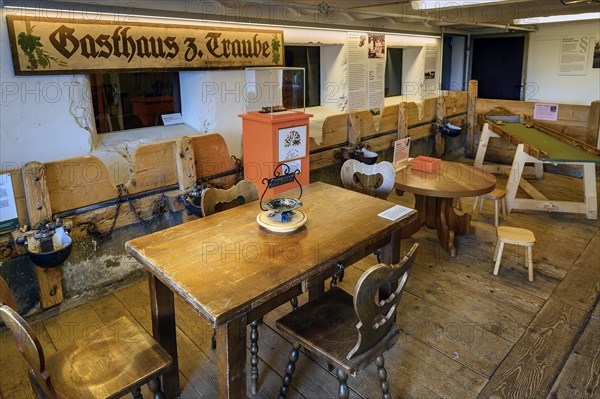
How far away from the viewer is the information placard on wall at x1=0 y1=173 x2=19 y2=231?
2.48 metres

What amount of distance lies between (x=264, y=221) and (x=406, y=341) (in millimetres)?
1121

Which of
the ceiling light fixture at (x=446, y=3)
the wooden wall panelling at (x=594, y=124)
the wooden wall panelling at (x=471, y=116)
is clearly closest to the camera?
the ceiling light fixture at (x=446, y=3)

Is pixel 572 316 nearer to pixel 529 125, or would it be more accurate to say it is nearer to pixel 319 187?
pixel 319 187

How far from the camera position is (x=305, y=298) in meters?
2.97

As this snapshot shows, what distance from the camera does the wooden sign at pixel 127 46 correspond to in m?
2.65

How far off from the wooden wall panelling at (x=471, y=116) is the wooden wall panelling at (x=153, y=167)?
15.9 feet

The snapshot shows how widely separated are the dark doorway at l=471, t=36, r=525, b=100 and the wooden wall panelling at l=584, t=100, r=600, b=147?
161cm

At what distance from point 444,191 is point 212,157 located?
1.76 meters

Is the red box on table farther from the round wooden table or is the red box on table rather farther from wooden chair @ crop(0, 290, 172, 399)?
wooden chair @ crop(0, 290, 172, 399)

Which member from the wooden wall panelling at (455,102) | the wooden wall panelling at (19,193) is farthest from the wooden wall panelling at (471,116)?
the wooden wall panelling at (19,193)

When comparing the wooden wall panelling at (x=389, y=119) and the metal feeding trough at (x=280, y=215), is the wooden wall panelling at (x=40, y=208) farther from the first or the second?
the wooden wall panelling at (x=389, y=119)

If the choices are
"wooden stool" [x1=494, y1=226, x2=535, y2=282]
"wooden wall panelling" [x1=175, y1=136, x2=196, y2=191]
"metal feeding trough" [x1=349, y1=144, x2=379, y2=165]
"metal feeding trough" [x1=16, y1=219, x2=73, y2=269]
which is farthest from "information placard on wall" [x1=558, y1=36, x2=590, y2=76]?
"metal feeding trough" [x1=16, y1=219, x2=73, y2=269]

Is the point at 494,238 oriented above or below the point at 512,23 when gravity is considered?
below

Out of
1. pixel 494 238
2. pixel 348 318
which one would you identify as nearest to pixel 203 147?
pixel 348 318
